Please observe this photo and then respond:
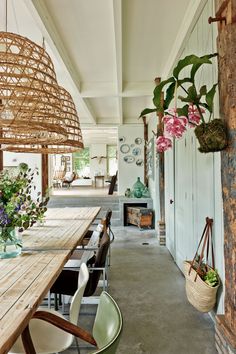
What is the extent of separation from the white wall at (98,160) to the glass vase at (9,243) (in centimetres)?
1416

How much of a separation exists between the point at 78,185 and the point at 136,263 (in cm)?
1120

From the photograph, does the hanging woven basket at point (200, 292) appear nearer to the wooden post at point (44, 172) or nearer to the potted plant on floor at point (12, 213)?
the potted plant on floor at point (12, 213)

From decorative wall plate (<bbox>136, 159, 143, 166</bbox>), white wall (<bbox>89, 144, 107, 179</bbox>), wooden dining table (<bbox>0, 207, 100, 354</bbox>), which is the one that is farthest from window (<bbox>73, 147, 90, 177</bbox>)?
wooden dining table (<bbox>0, 207, 100, 354</bbox>)

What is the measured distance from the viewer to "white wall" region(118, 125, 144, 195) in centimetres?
900

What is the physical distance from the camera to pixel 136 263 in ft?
14.7

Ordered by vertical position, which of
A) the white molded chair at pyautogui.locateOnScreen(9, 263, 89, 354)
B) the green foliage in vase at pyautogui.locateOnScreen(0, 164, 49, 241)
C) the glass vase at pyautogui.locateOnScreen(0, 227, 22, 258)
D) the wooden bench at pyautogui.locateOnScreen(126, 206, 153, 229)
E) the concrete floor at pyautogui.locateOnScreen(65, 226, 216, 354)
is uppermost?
the green foliage in vase at pyautogui.locateOnScreen(0, 164, 49, 241)

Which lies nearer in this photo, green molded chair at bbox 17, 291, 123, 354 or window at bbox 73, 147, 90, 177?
green molded chair at bbox 17, 291, 123, 354

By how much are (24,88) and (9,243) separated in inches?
45.7

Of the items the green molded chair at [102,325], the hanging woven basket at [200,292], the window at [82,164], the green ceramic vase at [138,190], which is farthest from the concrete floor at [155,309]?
the window at [82,164]

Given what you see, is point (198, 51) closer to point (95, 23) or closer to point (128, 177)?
point (95, 23)

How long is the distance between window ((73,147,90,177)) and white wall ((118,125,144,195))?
322 inches

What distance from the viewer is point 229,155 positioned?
1.97m

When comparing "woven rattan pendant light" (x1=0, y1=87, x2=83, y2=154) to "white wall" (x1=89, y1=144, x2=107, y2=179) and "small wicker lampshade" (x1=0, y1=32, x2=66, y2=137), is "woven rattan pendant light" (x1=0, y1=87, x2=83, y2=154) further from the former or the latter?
"white wall" (x1=89, y1=144, x2=107, y2=179)

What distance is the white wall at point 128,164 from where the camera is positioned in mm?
9000
